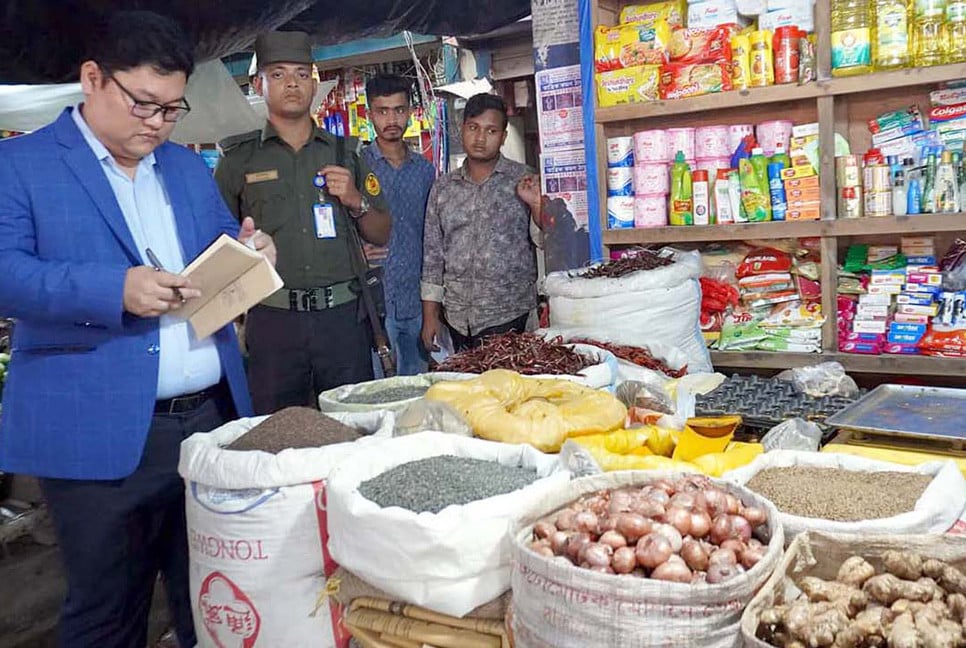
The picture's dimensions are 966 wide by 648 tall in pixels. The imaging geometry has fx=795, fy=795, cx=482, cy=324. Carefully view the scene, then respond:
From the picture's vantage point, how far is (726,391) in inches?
91.9

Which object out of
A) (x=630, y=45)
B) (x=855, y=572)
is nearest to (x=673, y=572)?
(x=855, y=572)

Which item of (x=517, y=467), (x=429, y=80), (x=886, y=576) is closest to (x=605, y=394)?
(x=517, y=467)

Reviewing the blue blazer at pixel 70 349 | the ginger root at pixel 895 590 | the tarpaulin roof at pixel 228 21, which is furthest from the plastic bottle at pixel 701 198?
the ginger root at pixel 895 590

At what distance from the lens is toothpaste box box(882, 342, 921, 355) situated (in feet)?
9.42

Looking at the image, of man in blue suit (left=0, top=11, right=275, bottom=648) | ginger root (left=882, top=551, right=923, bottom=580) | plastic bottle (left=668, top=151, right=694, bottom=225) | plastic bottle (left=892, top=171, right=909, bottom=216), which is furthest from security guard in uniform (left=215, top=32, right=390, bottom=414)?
ginger root (left=882, top=551, right=923, bottom=580)

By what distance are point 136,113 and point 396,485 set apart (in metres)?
1.05

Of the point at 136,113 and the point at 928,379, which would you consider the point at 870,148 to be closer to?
the point at 928,379

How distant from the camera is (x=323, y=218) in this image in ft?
9.59

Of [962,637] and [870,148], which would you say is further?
[870,148]

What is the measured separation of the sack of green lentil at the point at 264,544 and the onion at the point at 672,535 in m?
0.65

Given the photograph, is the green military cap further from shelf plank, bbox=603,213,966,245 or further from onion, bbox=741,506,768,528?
onion, bbox=741,506,768,528

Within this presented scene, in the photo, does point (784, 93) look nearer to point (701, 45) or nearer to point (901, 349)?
point (701, 45)

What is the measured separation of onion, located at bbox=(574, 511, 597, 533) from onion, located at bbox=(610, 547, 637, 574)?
9 centimetres

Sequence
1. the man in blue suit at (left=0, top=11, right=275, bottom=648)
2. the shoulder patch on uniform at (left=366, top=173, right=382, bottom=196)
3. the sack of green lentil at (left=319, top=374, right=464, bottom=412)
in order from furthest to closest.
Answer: the shoulder patch on uniform at (left=366, top=173, right=382, bottom=196) < the sack of green lentil at (left=319, top=374, right=464, bottom=412) < the man in blue suit at (left=0, top=11, right=275, bottom=648)
